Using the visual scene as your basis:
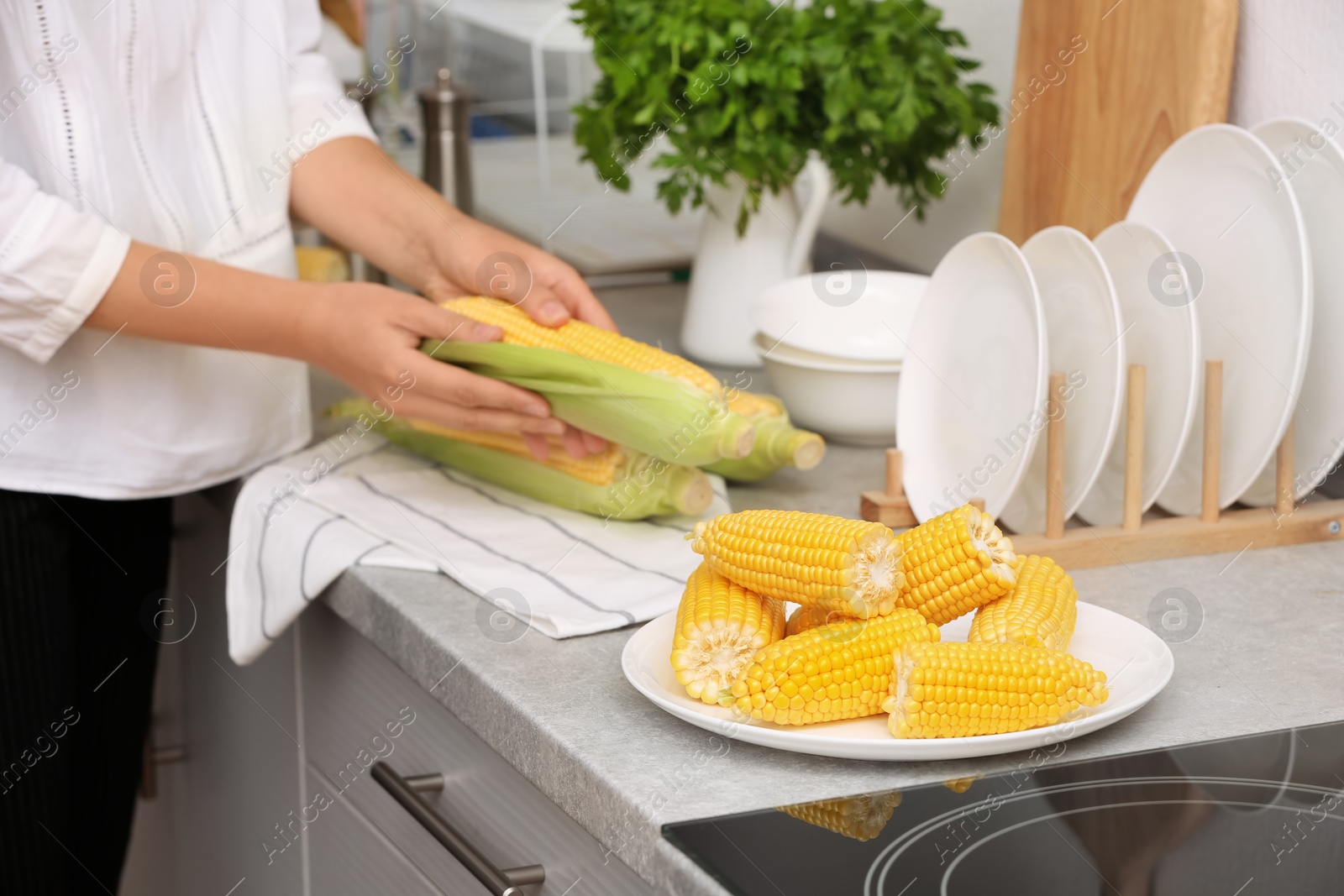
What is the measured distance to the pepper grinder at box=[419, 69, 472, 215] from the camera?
147cm

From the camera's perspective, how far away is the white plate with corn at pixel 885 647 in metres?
0.57

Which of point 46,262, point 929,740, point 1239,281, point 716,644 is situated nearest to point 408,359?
point 46,262

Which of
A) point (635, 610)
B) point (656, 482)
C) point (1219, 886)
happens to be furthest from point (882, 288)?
point (1219, 886)

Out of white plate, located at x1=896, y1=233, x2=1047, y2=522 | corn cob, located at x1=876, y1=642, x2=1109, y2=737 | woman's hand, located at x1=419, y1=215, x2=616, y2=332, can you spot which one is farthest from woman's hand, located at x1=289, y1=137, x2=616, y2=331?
corn cob, located at x1=876, y1=642, x2=1109, y2=737

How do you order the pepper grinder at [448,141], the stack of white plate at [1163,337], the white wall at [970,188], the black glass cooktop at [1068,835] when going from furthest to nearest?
1. the pepper grinder at [448,141]
2. the white wall at [970,188]
3. the stack of white plate at [1163,337]
4. the black glass cooktop at [1068,835]

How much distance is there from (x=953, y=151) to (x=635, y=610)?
825mm

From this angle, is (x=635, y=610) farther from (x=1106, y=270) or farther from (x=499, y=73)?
(x=499, y=73)

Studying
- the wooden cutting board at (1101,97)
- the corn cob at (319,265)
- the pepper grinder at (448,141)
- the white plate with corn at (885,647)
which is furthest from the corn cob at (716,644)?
the pepper grinder at (448,141)

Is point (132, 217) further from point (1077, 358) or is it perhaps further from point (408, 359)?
point (1077, 358)

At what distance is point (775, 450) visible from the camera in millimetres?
946

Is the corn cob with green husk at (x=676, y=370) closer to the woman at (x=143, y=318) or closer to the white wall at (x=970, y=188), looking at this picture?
the woman at (x=143, y=318)

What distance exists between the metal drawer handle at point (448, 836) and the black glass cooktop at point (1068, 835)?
0.54 ft

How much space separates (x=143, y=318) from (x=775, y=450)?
1.44 feet

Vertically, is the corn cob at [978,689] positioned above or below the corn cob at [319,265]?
above
